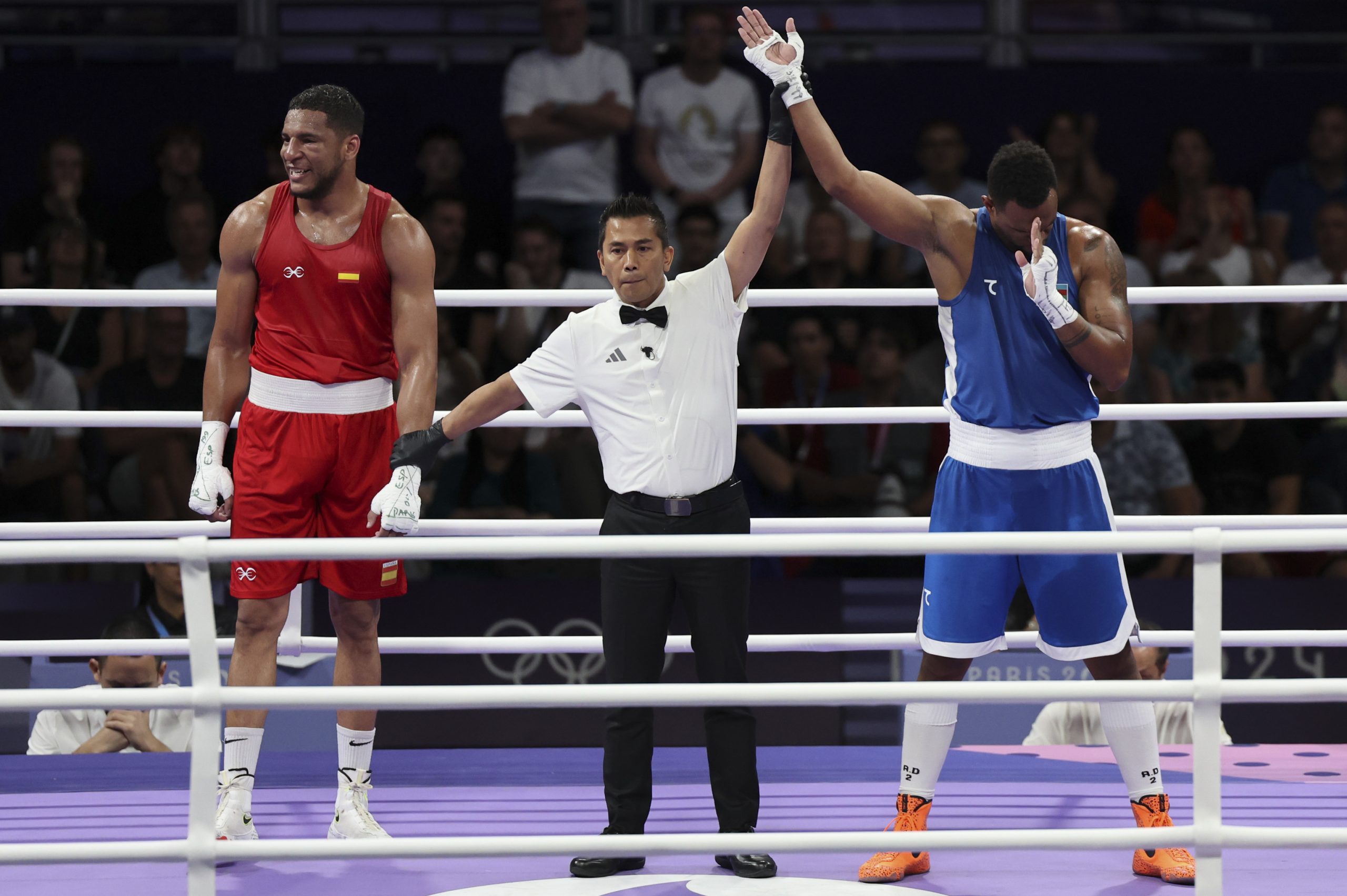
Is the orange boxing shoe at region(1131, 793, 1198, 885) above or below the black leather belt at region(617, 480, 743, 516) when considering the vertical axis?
below

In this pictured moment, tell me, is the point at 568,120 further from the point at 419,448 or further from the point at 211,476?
the point at 419,448

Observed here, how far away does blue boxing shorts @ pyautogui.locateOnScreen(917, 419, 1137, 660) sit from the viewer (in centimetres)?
291

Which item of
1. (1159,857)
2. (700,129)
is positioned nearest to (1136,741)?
A: (1159,857)

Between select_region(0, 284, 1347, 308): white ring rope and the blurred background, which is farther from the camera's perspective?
the blurred background

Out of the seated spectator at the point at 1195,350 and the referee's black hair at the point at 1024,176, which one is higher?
the referee's black hair at the point at 1024,176

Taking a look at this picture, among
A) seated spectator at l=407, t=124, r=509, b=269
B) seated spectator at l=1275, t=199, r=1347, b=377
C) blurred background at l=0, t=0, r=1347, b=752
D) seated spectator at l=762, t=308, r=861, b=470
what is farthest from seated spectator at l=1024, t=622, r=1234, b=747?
seated spectator at l=407, t=124, r=509, b=269

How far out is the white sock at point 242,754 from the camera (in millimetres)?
3090

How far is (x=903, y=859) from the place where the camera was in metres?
2.86

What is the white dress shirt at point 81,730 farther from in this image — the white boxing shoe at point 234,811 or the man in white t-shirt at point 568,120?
the man in white t-shirt at point 568,120

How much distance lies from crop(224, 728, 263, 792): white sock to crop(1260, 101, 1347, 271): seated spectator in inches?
203

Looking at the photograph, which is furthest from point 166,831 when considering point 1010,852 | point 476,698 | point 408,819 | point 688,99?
point 688,99

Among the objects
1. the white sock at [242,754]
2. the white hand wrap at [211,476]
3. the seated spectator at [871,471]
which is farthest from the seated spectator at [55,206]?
the white sock at [242,754]

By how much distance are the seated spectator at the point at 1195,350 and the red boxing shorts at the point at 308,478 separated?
4028 millimetres

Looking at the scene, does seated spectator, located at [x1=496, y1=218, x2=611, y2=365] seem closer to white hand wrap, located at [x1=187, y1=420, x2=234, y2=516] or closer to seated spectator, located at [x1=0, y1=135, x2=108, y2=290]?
seated spectator, located at [x1=0, y1=135, x2=108, y2=290]
